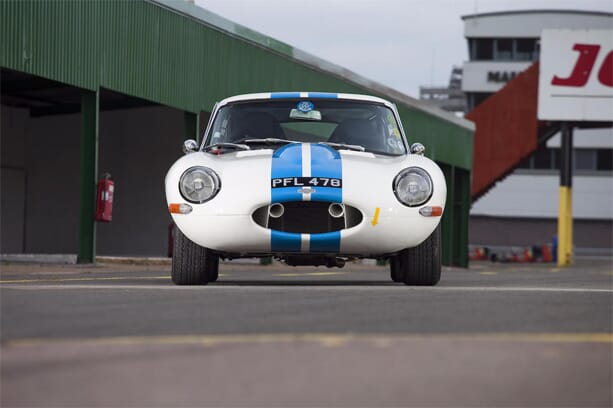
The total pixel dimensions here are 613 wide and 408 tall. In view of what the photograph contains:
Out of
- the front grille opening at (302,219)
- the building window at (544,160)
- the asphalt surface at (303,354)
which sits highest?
the building window at (544,160)

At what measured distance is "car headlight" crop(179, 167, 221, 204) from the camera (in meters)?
7.68

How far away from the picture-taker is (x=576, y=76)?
114 ft

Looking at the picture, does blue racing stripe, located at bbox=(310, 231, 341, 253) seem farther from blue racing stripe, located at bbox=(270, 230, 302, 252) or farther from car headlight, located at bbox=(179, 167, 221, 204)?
car headlight, located at bbox=(179, 167, 221, 204)

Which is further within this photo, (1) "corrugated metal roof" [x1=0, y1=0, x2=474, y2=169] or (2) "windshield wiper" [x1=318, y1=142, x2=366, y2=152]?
(1) "corrugated metal roof" [x1=0, y1=0, x2=474, y2=169]

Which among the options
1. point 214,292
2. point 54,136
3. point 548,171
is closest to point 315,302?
point 214,292

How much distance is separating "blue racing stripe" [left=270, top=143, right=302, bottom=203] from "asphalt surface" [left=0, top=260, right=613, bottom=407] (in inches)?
71.3

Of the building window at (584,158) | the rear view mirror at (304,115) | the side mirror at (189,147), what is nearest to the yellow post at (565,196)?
the rear view mirror at (304,115)

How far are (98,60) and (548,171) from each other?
47.5 meters

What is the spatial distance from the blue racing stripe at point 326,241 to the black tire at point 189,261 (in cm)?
93

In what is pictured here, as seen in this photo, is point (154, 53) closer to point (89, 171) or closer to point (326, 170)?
point (89, 171)

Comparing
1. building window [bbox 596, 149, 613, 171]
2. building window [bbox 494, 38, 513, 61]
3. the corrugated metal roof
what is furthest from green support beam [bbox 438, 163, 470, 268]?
building window [bbox 494, 38, 513, 61]

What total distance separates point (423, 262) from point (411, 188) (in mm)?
792

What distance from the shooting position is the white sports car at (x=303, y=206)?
7.54 m

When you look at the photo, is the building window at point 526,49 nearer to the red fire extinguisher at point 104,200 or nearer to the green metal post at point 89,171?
the green metal post at point 89,171
